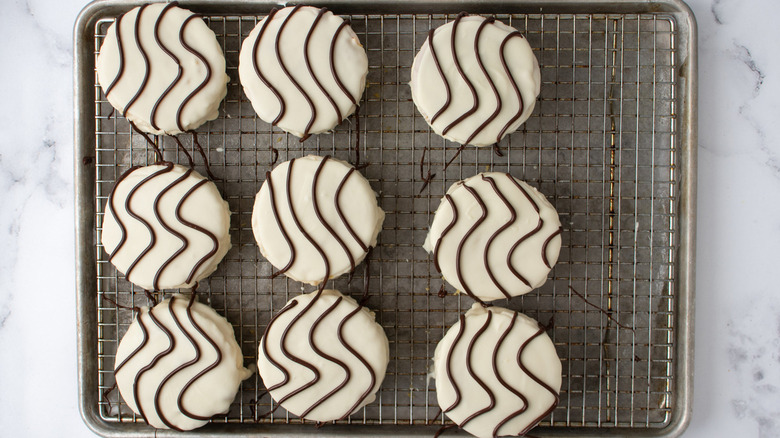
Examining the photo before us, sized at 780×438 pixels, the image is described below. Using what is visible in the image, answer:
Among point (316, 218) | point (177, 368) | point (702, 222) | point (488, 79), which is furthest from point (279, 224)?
point (702, 222)

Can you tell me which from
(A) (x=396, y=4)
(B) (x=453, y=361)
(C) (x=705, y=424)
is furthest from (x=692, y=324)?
(A) (x=396, y=4)

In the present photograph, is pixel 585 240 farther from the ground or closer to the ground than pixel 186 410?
farther from the ground

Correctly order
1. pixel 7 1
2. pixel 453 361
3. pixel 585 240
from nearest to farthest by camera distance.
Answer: pixel 453 361
pixel 585 240
pixel 7 1

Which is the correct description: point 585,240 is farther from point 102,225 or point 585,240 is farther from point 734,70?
point 102,225

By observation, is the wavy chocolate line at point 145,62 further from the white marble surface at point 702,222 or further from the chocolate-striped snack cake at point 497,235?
the chocolate-striped snack cake at point 497,235

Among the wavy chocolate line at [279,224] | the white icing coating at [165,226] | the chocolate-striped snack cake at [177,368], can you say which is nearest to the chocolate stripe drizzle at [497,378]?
the wavy chocolate line at [279,224]

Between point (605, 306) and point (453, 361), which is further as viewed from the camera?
point (605, 306)

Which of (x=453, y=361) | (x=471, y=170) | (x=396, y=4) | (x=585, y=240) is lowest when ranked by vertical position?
(x=453, y=361)

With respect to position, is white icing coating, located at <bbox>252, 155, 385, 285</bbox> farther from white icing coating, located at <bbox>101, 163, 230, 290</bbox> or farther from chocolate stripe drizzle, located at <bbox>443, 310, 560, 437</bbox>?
chocolate stripe drizzle, located at <bbox>443, 310, 560, 437</bbox>
